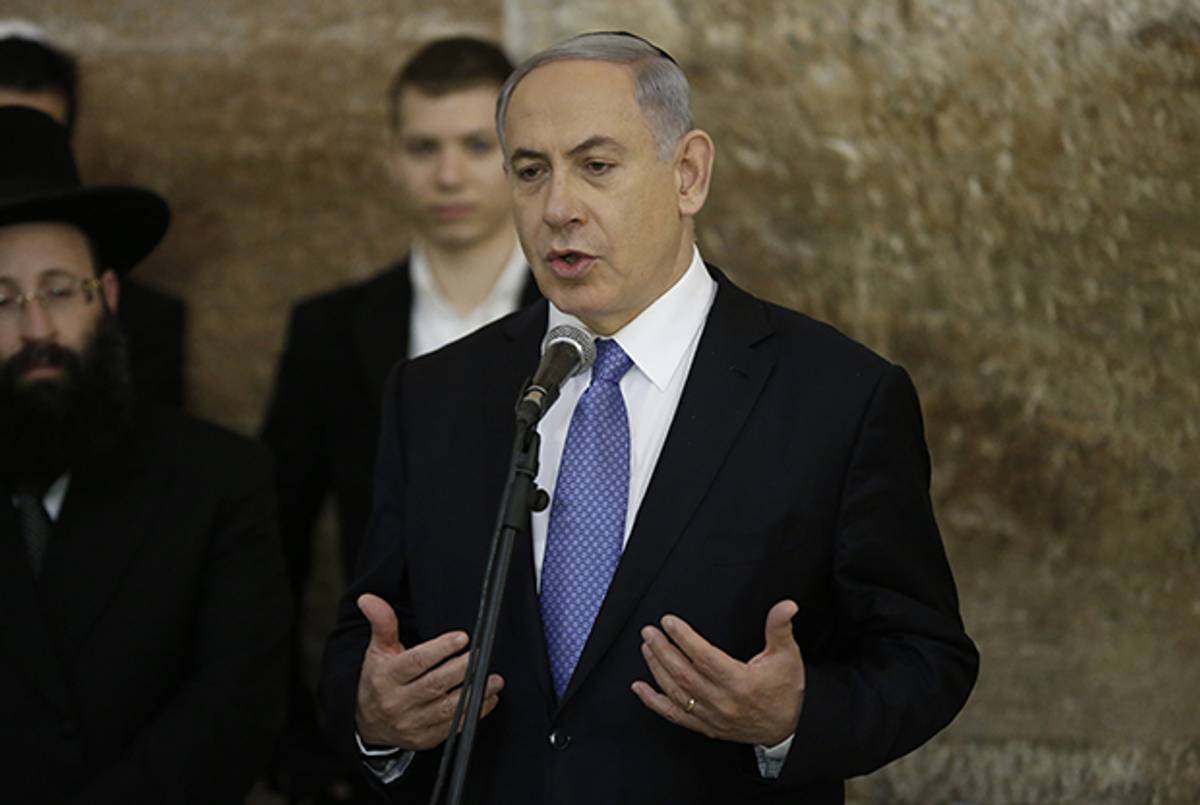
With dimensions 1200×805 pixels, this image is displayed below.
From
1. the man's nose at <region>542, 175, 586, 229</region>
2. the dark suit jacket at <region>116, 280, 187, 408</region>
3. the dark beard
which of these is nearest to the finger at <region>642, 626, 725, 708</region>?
the man's nose at <region>542, 175, 586, 229</region>

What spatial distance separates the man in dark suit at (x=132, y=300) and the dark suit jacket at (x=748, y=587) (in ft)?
6.62

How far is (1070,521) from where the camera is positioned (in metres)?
4.42

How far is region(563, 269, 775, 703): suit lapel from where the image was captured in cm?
277

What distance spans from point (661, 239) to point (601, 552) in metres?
0.50

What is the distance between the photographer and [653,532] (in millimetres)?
2797

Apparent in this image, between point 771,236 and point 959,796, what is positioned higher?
point 771,236

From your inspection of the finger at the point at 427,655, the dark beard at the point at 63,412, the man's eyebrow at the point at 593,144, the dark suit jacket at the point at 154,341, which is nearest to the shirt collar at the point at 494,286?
the dark suit jacket at the point at 154,341

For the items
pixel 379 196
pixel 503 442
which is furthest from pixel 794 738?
pixel 379 196

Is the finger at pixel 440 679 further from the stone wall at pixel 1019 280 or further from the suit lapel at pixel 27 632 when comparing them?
the stone wall at pixel 1019 280

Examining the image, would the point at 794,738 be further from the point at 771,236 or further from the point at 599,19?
the point at 599,19

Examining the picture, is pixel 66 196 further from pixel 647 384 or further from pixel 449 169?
pixel 647 384

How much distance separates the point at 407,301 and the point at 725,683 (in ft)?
7.48

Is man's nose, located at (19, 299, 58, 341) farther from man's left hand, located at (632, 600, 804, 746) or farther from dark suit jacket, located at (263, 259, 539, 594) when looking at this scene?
man's left hand, located at (632, 600, 804, 746)

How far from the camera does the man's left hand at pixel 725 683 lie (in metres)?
2.56
